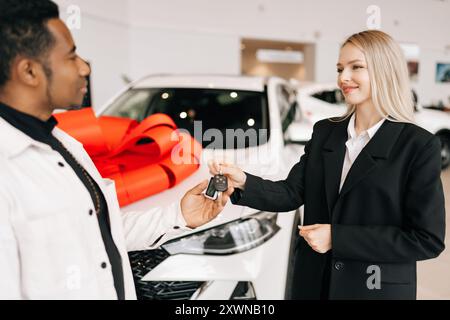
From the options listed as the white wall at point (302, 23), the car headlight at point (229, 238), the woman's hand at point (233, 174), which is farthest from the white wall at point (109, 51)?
the woman's hand at point (233, 174)

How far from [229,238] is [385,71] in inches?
29.0

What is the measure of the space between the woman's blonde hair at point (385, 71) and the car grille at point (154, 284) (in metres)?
0.73

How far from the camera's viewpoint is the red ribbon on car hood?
3.60 feet

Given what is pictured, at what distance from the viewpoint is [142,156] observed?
1204mm

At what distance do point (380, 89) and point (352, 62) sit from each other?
70 mm

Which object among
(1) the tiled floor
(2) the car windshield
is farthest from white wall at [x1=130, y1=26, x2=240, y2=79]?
(1) the tiled floor

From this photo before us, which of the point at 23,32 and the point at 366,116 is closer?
the point at 23,32

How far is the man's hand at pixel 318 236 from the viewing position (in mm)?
774

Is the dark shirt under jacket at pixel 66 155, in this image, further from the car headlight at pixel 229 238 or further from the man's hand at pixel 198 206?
the car headlight at pixel 229 238

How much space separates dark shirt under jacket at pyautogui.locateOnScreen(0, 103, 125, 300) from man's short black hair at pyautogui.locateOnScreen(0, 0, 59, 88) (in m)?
0.04

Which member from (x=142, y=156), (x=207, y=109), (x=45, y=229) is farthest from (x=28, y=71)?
(x=207, y=109)

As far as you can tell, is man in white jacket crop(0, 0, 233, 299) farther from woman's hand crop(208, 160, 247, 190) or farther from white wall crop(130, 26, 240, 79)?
white wall crop(130, 26, 240, 79)

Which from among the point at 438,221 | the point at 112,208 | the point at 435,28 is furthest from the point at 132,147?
the point at 435,28

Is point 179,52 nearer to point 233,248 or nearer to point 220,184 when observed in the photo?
point 233,248
